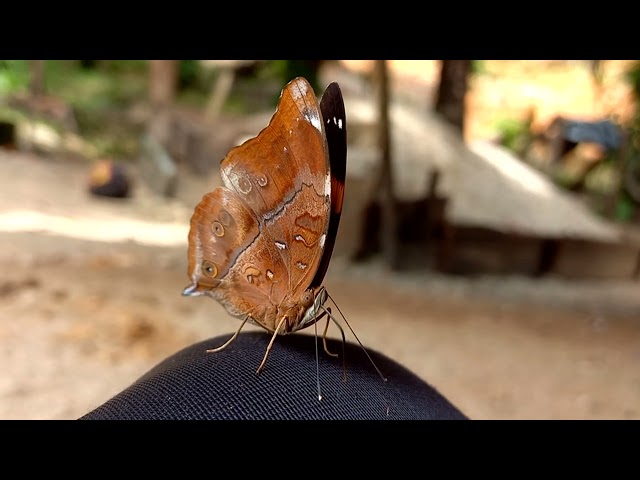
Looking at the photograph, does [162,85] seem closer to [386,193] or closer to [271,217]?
[386,193]

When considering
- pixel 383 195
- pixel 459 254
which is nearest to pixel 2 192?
pixel 383 195

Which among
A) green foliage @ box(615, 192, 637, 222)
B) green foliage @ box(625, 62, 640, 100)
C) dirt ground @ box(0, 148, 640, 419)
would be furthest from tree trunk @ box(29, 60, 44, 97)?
green foliage @ box(615, 192, 637, 222)

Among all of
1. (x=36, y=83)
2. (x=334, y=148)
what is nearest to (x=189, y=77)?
(x=36, y=83)

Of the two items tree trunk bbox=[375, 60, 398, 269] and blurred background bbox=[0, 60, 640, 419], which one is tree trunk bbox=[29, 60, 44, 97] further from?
tree trunk bbox=[375, 60, 398, 269]

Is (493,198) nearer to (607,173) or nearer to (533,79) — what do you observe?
(607,173)
